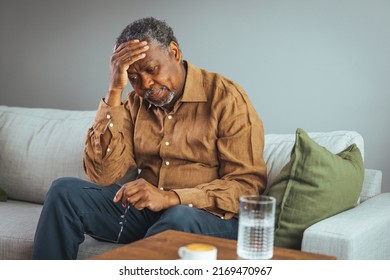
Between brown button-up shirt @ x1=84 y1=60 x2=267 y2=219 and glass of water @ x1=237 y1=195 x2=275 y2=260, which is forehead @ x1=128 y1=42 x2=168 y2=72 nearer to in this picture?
brown button-up shirt @ x1=84 y1=60 x2=267 y2=219

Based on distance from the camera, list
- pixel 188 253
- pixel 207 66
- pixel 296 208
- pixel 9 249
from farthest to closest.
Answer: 1. pixel 207 66
2. pixel 9 249
3. pixel 296 208
4. pixel 188 253

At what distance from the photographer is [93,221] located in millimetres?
2062

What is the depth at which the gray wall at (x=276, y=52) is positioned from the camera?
8.32ft

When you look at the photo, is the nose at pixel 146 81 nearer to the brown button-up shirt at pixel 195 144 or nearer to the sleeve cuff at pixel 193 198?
the brown button-up shirt at pixel 195 144

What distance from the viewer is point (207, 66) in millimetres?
2926

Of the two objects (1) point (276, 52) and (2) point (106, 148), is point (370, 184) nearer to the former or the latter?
(1) point (276, 52)

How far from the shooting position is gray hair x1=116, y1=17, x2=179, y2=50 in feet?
6.90

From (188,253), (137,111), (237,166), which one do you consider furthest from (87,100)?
(188,253)

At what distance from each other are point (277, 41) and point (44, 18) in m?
1.40

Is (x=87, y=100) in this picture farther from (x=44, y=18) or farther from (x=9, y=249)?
(x=9, y=249)

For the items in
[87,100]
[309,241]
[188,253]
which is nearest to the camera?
[188,253]

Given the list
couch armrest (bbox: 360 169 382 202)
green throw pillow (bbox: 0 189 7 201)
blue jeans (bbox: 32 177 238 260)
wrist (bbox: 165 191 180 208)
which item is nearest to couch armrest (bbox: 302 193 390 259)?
couch armrest (bbox: 360 169 382 202)

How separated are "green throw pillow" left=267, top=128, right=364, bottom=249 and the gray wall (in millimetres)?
602

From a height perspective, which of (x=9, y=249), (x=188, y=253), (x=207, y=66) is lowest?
(x=9, y=249)
